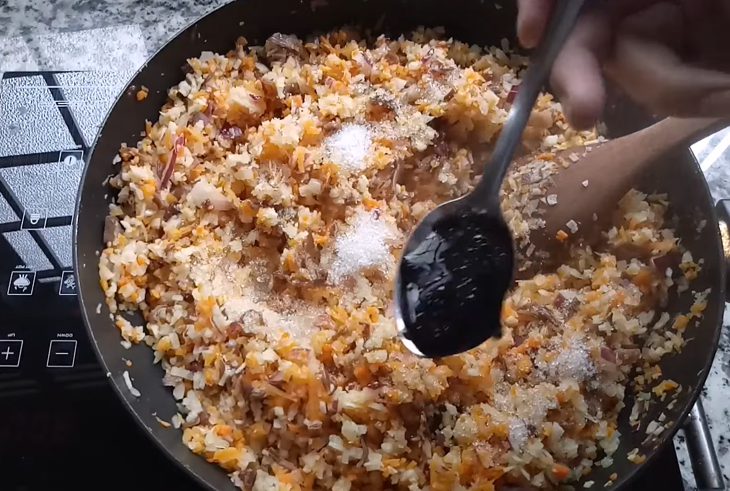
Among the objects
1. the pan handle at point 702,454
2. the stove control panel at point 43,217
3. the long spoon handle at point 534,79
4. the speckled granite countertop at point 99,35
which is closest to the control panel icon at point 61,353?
the stove control panel at point 43,217

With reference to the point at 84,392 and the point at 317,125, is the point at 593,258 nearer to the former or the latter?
the point at 317,125

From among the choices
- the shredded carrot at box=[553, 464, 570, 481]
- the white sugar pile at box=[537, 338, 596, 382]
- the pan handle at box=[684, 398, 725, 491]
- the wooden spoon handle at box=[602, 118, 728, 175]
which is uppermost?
the wooden spoon handle at box=[602, 118, 728, 175]

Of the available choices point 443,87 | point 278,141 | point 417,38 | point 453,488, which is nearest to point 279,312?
point 278,141

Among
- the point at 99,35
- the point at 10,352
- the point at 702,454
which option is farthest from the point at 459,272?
the point at 99,35

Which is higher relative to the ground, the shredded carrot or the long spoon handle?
the long spoon handle

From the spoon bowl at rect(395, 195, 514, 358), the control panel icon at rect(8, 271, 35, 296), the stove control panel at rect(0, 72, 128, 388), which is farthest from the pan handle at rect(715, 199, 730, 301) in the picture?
the control panel icon at rect(8, 271, 35, 296)

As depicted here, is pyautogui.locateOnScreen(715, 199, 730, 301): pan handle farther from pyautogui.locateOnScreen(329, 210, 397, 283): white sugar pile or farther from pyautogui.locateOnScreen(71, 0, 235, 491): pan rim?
pyautogui.locateOnScreen(71, 0, 235, 491): pan rim

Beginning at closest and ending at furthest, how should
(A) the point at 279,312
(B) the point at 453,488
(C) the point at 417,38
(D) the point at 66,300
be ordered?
1. (B) the point at 453,488
2. (A) the point at 279,312
3. (D) the point at 66,300
4. (C) the point at 417,38
